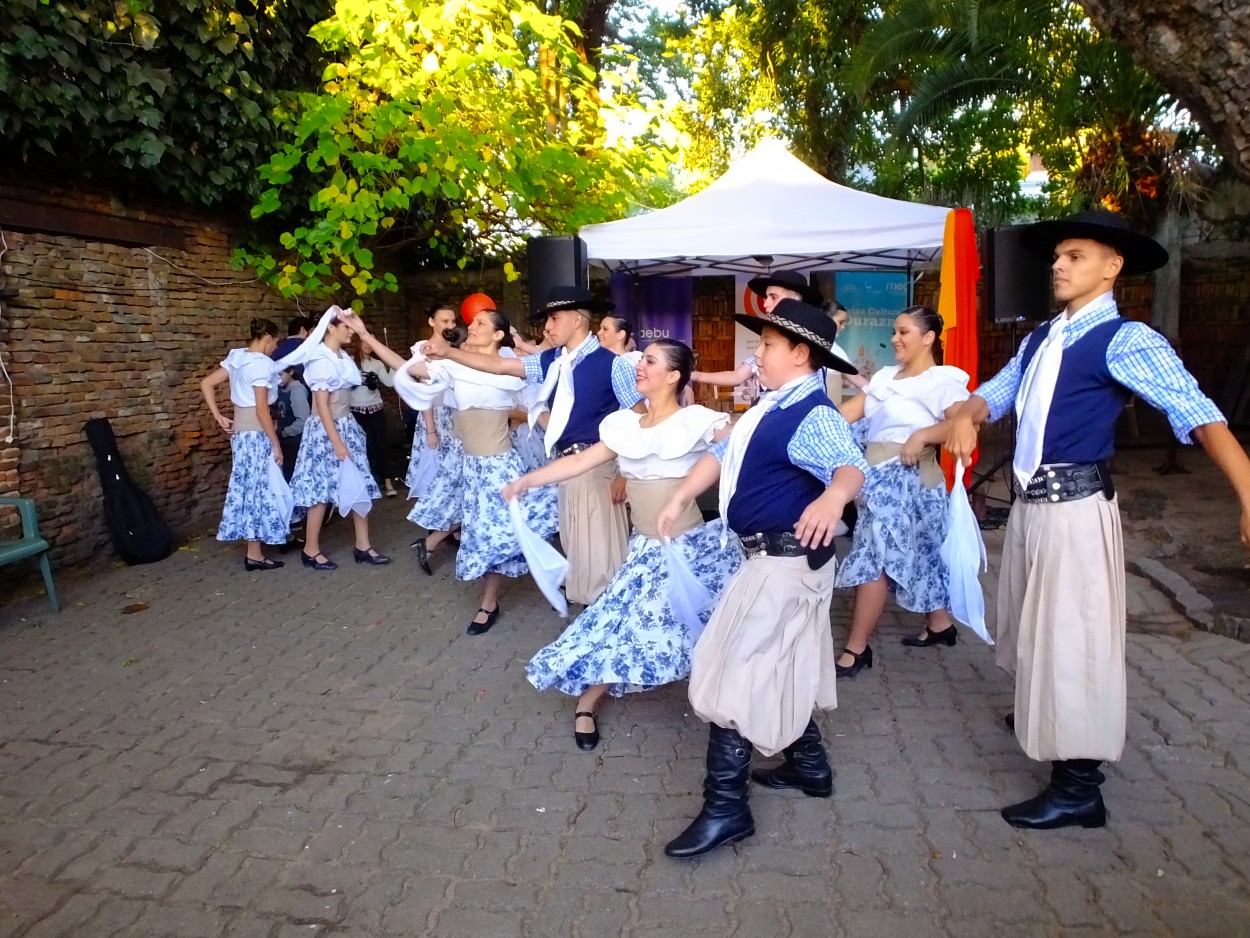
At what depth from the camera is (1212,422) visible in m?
2.50

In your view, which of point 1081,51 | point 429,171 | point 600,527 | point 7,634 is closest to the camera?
point 600,527

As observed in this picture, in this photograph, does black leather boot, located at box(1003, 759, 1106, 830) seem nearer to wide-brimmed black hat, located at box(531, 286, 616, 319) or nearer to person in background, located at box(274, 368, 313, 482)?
wide-brimmed black hat, located at box(531, 286, 616, 319)

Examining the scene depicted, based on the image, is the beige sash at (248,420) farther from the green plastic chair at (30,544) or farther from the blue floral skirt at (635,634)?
the blue floral skirt at (635,634)

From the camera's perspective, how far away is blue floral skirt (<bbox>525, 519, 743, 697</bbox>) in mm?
3371

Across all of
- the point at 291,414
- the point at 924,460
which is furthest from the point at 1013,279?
the point at 291,414

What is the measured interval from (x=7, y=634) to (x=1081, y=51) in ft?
35.1

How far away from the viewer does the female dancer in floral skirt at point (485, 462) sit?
4.91 meters

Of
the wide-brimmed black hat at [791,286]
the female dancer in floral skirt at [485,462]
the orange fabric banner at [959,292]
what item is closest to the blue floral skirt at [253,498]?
the female dancer in floral skirt at [485,462]

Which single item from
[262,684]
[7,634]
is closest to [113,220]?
[7,634]

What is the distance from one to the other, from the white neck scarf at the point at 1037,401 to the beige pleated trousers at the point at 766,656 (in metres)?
0.75

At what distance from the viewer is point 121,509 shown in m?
6.73

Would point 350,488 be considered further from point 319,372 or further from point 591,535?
point 591,535

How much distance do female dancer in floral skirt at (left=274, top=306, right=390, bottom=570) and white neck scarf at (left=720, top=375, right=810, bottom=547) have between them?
379 centimetres

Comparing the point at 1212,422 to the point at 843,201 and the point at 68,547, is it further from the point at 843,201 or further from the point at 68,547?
the point at 68,547
